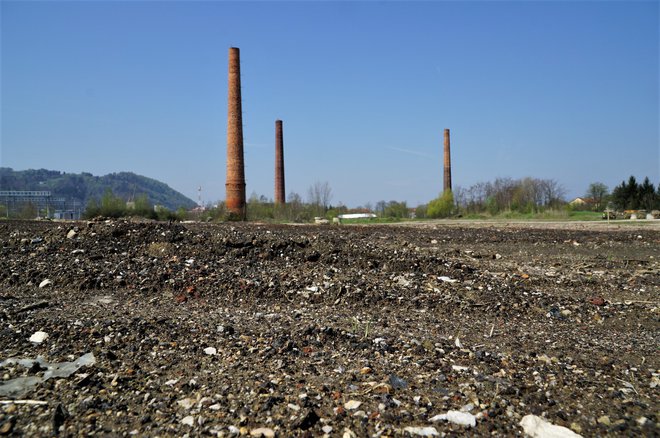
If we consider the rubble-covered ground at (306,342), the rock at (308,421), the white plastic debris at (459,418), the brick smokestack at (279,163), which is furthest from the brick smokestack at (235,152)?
the white plastic debris at (459,418)

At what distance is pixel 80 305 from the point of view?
14.0 ft

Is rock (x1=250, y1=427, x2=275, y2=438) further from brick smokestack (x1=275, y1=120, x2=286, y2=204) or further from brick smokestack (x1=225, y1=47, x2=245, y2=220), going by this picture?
brick smokestack (x1=275, y1=120, x2=286, y2=204)

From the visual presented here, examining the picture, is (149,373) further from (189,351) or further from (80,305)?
(80,305)

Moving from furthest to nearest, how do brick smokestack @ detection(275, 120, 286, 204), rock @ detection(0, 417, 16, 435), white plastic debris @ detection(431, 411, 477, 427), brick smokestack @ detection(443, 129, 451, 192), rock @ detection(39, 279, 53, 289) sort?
brick smokestack @ detection(443, 129, 451, 192), brick smokestack @ detection(275, 120, 286, 204), rock @ detection(39, 279, 53, 289), white plastic debris @ detection(431, 411, 477, 427), rock @ detection(0, 417, 16, 435)

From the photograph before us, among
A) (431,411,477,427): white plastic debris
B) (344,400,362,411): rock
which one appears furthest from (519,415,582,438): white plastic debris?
(344,400,362,411): rock

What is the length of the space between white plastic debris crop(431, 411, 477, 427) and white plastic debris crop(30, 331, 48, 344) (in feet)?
9.39

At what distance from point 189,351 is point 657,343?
3613mm

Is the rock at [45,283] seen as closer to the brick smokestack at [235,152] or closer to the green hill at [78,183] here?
the brick smokestack at [235,152]

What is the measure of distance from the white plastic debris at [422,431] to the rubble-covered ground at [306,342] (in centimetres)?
2

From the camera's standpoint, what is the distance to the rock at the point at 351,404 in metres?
2.29

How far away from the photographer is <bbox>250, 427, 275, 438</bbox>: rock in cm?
204

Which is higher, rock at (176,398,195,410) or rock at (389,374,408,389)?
rock at (176,398,195,410)

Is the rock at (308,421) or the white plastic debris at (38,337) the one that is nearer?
the rock at (308,421)

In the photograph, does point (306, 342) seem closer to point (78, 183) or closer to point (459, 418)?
point (459, 418)
